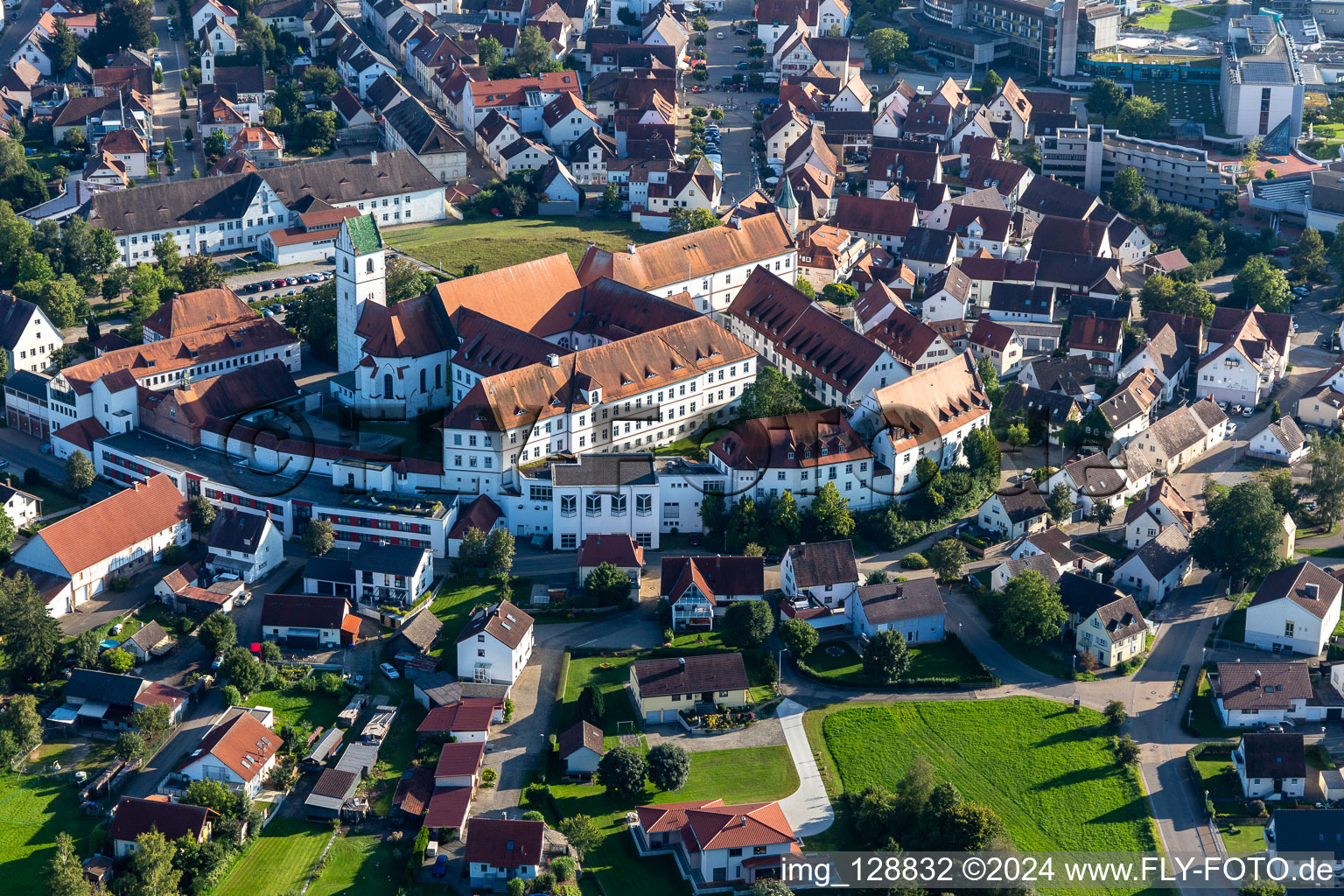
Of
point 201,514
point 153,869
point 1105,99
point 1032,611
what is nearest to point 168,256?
point 201,514

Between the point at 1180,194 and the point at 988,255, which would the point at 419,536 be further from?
the point at 1180,194

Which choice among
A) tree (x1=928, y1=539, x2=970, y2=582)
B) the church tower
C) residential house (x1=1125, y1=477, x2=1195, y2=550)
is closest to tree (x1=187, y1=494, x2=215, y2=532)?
the church tower

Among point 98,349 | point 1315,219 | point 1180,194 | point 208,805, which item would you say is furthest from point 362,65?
point 208,805

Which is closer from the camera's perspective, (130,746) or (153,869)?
(153,869)

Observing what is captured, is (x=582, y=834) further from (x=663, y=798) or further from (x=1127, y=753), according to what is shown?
(x=1127, y=753)

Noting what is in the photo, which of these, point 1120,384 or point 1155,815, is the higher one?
point 1120,384

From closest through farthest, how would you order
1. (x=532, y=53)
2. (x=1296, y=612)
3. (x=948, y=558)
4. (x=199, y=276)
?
(x=1296, y=612)
(x=948, y=558)
(x=199, y=276)
(x=532, y=53)

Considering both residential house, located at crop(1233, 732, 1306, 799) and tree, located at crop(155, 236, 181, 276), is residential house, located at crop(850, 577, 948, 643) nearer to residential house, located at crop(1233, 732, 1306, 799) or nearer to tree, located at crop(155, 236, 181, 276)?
residential house, located at crop(1233, 732, 1306, 799)
